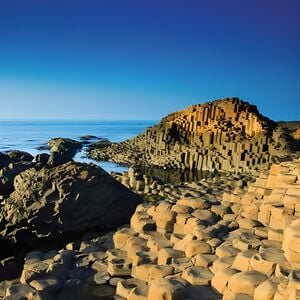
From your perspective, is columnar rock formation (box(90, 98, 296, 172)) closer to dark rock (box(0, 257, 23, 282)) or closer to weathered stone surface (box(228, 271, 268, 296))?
dark rock (box(0, 257, 23, 282))

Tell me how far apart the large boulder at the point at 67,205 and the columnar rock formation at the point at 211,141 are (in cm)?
1553

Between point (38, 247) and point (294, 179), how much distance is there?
19.8ft

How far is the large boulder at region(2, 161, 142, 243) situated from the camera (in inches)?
403

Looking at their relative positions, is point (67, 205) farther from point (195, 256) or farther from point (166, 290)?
point (166, 290)

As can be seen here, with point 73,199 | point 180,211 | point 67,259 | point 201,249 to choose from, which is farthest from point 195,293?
point 73,199

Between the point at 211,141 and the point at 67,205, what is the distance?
76.0 ft

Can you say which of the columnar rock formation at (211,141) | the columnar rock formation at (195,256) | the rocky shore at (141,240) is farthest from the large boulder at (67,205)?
the columnar rock formation at (211,141)

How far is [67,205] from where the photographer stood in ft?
33.8

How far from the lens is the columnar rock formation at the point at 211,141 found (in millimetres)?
27188

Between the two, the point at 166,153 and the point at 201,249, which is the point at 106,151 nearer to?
the point at 166,153

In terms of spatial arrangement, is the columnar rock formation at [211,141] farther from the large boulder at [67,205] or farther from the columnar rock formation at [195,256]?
the columnar rock formation at [195,256]

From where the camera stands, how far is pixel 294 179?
8125mm

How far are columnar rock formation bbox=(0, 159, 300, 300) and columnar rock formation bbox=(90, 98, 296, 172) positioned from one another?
17084 mm

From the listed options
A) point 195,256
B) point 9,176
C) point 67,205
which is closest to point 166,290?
point 195,256
